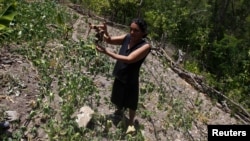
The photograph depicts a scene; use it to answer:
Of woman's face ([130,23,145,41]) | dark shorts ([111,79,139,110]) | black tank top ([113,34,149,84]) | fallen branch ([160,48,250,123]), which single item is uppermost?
woman's face ([130,23,145,41])

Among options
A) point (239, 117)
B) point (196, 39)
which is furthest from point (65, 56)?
point (196, 39)

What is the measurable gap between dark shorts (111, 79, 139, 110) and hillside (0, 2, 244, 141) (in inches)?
19.3

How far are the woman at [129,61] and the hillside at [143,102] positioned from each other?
0.57m

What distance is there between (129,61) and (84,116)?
4.08 feet

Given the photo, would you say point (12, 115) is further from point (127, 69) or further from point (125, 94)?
point (127, 69)

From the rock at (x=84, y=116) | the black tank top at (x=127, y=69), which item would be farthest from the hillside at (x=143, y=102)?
the black tank top at (x=127, y=69)

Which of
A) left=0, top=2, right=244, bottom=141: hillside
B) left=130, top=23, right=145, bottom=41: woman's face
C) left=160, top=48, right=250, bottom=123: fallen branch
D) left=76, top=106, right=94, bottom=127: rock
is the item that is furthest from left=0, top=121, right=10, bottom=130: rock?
left=160, top=48, right=250, bottom=123: fallen branch

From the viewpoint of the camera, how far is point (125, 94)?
16.1ft

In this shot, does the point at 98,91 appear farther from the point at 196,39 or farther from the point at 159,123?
the point at 196,39

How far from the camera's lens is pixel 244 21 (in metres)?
29.8

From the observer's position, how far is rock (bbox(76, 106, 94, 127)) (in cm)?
498

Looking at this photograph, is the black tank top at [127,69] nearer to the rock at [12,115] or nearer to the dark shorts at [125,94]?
the dark shorts at [125,94]

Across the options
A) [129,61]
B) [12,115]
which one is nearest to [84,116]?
[12,115]

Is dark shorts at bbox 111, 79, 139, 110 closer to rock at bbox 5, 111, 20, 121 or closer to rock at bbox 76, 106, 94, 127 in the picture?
rock at bbox 76, 106, 94, 127
